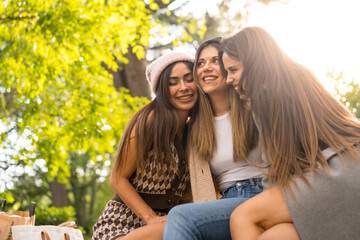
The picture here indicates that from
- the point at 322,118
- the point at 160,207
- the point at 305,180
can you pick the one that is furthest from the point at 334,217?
the point at 160,207

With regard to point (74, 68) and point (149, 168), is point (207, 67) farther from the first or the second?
point (74, 68)

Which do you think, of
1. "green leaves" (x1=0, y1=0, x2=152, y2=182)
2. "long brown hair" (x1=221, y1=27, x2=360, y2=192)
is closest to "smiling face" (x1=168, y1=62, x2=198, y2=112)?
"long brown hair" (x1=221, y1=27, x2=360, y2=192)

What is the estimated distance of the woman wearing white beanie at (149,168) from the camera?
3193 mm

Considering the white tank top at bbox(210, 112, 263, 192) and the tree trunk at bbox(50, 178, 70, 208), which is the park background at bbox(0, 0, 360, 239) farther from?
the tree trunk at bbox(50, 178, 70, 208)

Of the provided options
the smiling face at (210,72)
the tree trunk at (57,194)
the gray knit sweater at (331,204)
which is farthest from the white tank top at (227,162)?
the tree trunk at (57,194)

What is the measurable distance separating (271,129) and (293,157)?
19 centimetres

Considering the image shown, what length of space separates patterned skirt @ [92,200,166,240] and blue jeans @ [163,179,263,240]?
0.83 metres

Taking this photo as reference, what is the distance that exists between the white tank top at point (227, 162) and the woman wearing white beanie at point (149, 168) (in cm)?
25

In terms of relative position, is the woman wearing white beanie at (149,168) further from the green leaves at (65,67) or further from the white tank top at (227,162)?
the green leaves at (65,67)

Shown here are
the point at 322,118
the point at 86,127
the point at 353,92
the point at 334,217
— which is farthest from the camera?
the point at 86,127

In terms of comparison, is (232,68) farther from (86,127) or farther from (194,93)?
(86,127)

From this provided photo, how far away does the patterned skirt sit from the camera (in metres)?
3.18

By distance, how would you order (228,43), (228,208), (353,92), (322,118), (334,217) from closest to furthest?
(334,217) → (322,118) → (228,208) → (228,43) → (353,92)

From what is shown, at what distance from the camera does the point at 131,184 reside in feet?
10.9
